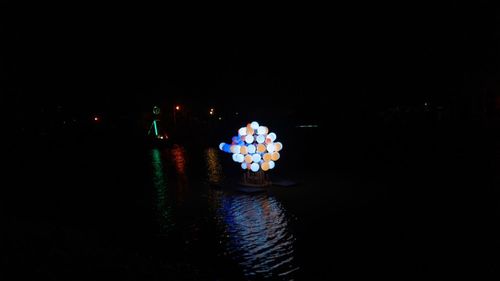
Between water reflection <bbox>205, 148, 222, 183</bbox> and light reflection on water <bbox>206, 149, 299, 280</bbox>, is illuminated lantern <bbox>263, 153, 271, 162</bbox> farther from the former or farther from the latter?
water reflection <bbox>205, 148, 222, 183</bbox>

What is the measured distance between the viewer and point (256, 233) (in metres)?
9.89

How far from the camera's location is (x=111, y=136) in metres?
36.9

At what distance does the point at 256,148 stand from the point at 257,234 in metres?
5.44

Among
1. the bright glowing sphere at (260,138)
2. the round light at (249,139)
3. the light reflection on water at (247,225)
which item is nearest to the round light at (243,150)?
the round light at (249,139)

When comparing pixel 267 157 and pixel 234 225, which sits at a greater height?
pixel 267 157

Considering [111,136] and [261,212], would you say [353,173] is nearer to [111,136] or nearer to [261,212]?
[261,212]

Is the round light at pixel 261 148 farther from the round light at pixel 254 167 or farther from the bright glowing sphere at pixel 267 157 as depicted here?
the round light at pixel 254 167

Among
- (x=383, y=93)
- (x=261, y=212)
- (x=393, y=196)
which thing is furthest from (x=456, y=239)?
(x=383, y=93)

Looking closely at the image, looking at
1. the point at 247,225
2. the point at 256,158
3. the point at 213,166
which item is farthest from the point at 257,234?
the point at 213,166

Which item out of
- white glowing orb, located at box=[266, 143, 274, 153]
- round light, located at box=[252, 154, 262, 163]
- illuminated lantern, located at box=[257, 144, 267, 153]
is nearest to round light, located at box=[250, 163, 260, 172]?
round light, located at box=[252, 154, 262, 163]

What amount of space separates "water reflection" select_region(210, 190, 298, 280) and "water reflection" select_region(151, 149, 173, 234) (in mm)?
1286

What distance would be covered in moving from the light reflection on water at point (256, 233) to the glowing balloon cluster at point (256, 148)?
1.32m

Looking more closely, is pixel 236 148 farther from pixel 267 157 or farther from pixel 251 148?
pixel 267 157

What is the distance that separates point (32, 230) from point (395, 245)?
732 cm
